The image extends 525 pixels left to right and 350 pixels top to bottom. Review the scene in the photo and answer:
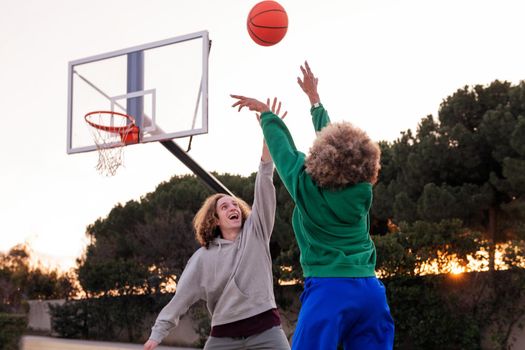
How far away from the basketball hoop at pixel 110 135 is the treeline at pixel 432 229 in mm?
6901

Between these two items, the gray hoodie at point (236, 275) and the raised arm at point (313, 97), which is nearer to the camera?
the raised arm at point (313, 97)

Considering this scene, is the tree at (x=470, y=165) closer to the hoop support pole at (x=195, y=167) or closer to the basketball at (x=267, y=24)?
the hoop support pole at (x=195, y=167)

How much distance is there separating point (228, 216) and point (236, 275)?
0.42 meters

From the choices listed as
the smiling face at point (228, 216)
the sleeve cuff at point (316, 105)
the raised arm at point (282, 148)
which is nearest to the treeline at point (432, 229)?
the smiling face at point (228, 216)

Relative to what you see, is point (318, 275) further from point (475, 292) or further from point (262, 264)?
point (475, 292)

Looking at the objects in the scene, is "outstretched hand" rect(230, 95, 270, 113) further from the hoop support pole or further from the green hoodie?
the hoop support pole

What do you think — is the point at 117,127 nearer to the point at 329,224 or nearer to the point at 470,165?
the point at 329,224

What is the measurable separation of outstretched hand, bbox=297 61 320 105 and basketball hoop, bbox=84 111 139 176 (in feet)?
19.9

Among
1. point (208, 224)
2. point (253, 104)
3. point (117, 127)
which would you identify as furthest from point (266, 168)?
point (117, 127)

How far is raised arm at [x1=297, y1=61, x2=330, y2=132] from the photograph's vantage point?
4.43m

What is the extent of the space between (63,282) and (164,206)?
15.1ft

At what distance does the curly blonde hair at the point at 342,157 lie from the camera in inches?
141

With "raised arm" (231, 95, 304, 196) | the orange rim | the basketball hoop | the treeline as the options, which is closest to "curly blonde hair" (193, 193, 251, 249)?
"raised arm" (231, 95, 304, 196)

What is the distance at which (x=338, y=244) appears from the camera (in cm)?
369
